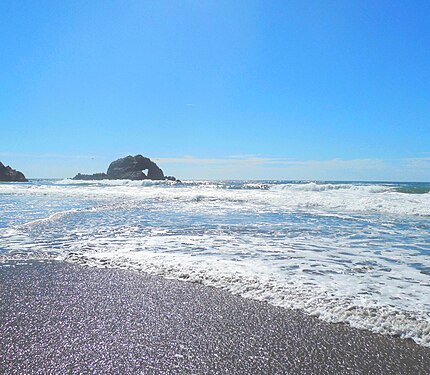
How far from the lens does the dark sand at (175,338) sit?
8.34ft

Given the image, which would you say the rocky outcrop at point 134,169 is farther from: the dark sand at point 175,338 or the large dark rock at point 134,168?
the dark sand at point 175,338

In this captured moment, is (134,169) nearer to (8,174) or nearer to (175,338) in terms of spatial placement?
(8,174)

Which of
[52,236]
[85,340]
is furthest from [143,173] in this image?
[85,340]

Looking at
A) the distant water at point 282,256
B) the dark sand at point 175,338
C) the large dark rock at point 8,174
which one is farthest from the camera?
the large dark rock at point 8,174

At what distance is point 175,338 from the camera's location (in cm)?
297

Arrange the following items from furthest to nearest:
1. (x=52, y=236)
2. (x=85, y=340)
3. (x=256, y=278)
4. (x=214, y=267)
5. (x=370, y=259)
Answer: (x=52, y=236) < (x=370, y=259) < (x=214, y=267) < (x=256, y=278) < (x=85, y=340)

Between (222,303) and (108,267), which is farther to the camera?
(108,267)

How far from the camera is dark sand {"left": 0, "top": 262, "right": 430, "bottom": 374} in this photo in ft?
8.34

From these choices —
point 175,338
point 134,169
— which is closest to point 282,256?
point 175,338

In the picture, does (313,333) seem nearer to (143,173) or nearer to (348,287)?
(348,287)

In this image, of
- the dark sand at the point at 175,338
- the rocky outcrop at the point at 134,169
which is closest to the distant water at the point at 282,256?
the dark sand at the point at 175,338

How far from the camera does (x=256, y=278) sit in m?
4.77

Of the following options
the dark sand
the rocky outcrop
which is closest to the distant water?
the dark sand

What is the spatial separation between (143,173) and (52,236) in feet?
272
